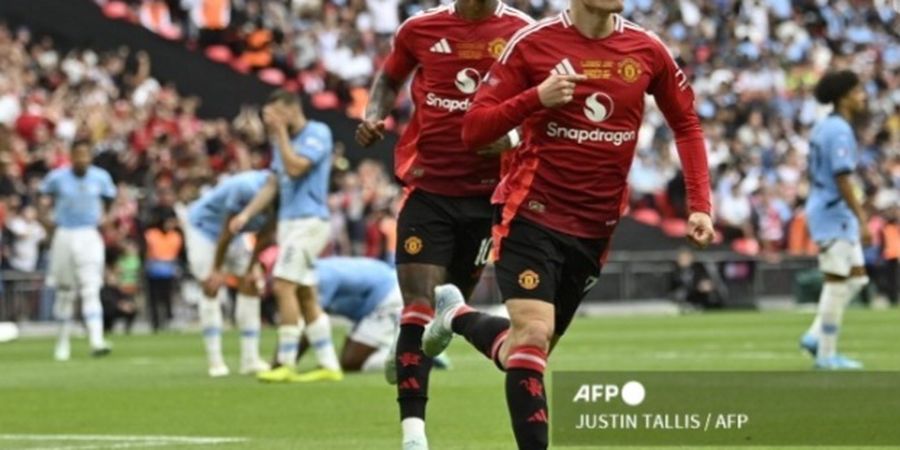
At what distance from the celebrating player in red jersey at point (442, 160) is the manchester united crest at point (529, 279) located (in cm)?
153

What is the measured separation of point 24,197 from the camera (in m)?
31.8

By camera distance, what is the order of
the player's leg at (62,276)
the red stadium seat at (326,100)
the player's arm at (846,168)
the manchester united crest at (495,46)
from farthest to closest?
the red stadium seat at (326,100)
the player's leg at (62,276)
the player's arm at (846,168)
the manchester united crest at (495,46)

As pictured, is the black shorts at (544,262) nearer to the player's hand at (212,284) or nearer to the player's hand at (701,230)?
the player's hand at (701,230)

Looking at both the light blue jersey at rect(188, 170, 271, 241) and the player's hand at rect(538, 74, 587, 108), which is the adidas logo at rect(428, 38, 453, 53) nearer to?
the player's hand at rect(538, 74, 587, 108)

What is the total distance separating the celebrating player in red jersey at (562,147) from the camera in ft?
32.8

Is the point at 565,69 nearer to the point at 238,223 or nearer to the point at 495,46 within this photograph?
the point at 495,46

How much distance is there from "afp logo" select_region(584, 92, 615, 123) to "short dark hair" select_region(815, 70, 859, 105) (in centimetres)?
850

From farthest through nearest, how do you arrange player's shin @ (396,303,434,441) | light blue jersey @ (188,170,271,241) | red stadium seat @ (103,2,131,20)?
1. red stadium seat @ (103,2,131,20)
2. light blue jersey @ (188,170,271,241)
3. player's shin @ (396,303,434,441)

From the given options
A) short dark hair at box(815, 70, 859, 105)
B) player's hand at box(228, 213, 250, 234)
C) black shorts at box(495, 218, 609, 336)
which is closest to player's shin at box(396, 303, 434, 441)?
black shorts at box(495, 218, 609, 336)

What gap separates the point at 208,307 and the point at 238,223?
1939 millimetres

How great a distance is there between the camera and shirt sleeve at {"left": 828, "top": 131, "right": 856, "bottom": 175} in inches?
710

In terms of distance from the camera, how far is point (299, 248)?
18.5 m

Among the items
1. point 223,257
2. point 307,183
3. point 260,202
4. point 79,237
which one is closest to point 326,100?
point 79,237

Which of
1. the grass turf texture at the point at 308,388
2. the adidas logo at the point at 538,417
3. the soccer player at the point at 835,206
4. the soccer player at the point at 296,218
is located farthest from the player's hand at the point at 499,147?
the soccer player at the point at 835,206
